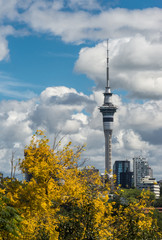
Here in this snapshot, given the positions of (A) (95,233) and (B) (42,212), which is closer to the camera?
(A) (95,233)

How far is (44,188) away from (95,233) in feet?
23.0

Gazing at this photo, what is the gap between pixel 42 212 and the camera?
2875 cm

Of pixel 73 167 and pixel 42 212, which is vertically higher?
pixel 73 167

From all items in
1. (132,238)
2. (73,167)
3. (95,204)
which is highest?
(73,167)

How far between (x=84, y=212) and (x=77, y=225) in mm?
810

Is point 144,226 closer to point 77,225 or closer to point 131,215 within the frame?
point 131,215

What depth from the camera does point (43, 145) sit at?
3125cm

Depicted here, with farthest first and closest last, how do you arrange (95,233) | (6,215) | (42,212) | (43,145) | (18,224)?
(43,145) → (42,212) → (18,224) → (6,215) → (95,233)

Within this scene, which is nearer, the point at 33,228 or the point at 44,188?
the point at 33,228

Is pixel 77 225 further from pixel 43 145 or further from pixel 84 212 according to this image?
pixel 43 145

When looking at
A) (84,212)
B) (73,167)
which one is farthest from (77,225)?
(73,167)

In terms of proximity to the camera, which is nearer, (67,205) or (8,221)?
(8,221)

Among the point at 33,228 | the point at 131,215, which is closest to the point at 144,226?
the point at 131,215

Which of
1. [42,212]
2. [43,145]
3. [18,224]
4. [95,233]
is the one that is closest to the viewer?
[95,233]
